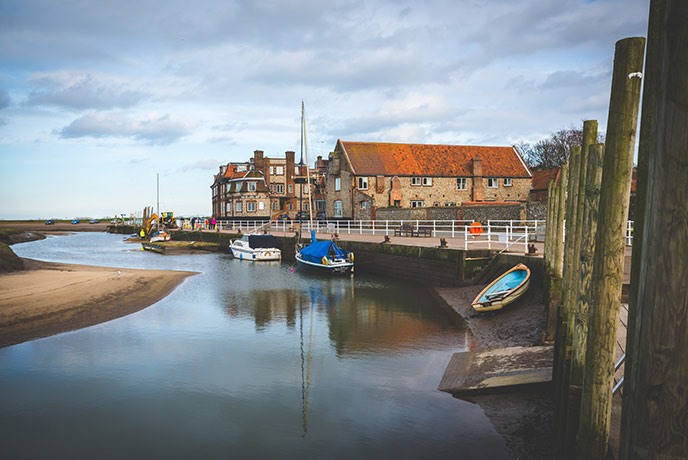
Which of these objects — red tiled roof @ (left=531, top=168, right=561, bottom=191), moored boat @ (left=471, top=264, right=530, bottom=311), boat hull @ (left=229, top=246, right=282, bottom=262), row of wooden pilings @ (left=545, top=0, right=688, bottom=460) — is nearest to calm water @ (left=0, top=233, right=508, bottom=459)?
moored boat @ (left=471, top=264, right=530, bottom=311)

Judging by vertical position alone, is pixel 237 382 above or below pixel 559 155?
below

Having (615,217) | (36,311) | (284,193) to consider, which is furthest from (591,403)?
(284,193)

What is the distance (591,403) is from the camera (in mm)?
4703

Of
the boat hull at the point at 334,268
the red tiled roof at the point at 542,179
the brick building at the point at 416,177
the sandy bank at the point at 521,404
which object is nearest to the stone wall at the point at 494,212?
the brick building at the point at 416,177

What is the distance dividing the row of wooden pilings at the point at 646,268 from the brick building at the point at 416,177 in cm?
3870

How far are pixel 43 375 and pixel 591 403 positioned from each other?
35.0 feet

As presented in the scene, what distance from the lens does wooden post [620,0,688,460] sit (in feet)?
7.30

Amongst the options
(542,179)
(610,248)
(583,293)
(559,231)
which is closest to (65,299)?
(559,231)

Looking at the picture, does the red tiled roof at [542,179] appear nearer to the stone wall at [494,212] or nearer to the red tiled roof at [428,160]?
the red tiled roof at [428,160]

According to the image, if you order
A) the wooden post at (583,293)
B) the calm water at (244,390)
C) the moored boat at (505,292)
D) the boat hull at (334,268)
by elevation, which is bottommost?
the calm water at (244,390)

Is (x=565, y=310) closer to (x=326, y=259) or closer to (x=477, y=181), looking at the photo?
(x=326, y=259)

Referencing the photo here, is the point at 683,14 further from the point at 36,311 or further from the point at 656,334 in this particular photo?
the point at 36,311

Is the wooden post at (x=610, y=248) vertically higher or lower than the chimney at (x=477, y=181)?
lower

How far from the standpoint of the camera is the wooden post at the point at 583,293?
5.30 m
